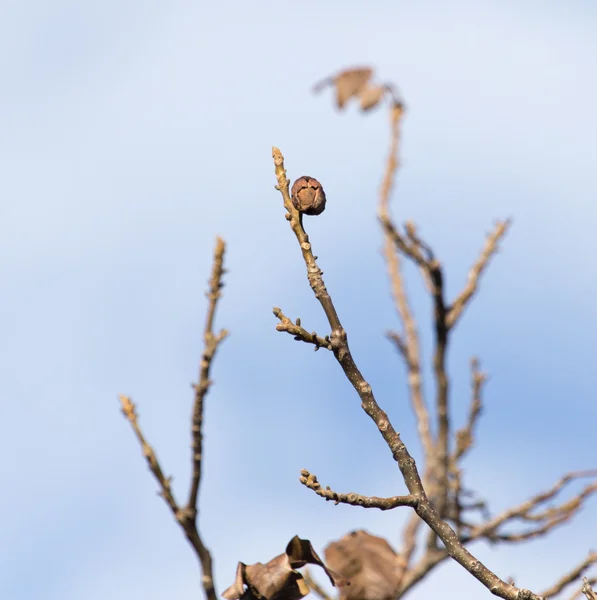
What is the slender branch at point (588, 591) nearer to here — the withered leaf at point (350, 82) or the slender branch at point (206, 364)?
the slender branch at point (206, 364)

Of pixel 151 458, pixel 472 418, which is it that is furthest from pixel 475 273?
pixel 151 458

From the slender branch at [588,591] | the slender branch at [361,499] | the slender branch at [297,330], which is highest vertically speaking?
the slender branch at [297,330]

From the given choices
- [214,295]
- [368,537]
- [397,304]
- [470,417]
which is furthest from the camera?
[397,304]

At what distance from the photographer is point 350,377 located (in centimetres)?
228

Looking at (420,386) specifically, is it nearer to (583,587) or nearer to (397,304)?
(397,304)

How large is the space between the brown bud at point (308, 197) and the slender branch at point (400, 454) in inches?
6.5

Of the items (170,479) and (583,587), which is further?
(170,479)

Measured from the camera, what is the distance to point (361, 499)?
225 cm

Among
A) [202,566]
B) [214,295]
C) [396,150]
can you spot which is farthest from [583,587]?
[396,150]

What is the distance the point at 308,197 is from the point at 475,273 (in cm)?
401

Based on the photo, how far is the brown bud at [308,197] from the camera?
7.98ft

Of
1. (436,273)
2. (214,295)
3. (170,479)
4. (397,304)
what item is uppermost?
(397,304)

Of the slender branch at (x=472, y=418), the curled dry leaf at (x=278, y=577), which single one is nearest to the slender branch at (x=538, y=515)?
the slender branch at (x=472, y=418)

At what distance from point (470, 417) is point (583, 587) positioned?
430 centimetres
